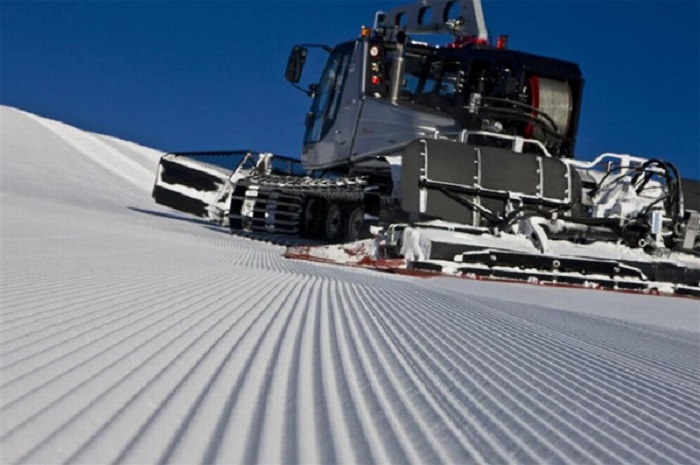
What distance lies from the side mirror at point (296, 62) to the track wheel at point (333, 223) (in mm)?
1771

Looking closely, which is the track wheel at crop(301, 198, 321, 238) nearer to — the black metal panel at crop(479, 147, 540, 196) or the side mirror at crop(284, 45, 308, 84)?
the side mirror at crop(284, 45, 308, 84)

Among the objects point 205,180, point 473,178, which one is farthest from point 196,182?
point 473,178

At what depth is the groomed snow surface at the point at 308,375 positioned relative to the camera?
142 centimetres

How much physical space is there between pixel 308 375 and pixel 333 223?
31.1ft

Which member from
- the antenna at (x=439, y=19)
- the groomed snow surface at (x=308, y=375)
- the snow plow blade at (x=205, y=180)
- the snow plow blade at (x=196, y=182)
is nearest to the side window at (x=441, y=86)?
the antenna at (x=439, y=19)

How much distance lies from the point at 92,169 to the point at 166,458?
22.9 meters

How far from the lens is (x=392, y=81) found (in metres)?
9.85

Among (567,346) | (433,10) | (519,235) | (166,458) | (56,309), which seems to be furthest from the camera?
(433,10)

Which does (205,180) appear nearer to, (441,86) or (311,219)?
(311,219)

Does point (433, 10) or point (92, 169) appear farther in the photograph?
point (92, 169)

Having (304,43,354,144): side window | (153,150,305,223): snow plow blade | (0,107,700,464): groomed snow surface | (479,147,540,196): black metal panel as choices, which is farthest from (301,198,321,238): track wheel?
(0,107,700,464): groomed snow surface

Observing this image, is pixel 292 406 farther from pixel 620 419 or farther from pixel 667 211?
pixel 667 211

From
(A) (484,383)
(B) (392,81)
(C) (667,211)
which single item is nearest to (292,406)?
(A) (484,383)

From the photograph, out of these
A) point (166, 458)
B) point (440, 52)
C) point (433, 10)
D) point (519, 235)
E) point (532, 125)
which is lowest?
point (166, 458)
